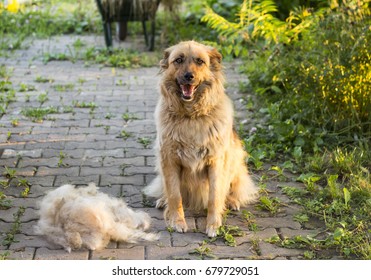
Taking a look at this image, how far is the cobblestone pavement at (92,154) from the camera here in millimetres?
4195

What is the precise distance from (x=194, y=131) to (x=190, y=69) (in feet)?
1.54

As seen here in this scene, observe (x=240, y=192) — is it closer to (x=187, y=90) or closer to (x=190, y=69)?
(x=187, y=90)

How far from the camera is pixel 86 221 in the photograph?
13.8 ft

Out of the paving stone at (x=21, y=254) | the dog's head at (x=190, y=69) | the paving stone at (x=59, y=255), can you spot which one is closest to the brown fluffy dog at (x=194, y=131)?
the dog's head at (x=190, y=69)

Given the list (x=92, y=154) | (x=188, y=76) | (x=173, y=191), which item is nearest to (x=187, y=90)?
(x=188, y=76)

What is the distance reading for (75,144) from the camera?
20.7 ft

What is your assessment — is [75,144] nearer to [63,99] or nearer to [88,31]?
[63,99]

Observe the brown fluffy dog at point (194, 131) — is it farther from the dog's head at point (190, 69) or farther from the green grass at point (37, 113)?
the green grass at point (37, 113)

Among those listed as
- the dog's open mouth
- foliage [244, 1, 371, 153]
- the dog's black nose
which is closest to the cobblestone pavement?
foliage [244, 1, 371, 153]

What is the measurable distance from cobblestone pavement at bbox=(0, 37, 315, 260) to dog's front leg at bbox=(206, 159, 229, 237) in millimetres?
134

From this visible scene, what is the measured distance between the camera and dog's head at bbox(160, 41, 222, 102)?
4.47m

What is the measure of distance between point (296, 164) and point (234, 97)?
229 cm

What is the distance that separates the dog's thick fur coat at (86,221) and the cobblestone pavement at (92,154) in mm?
68
